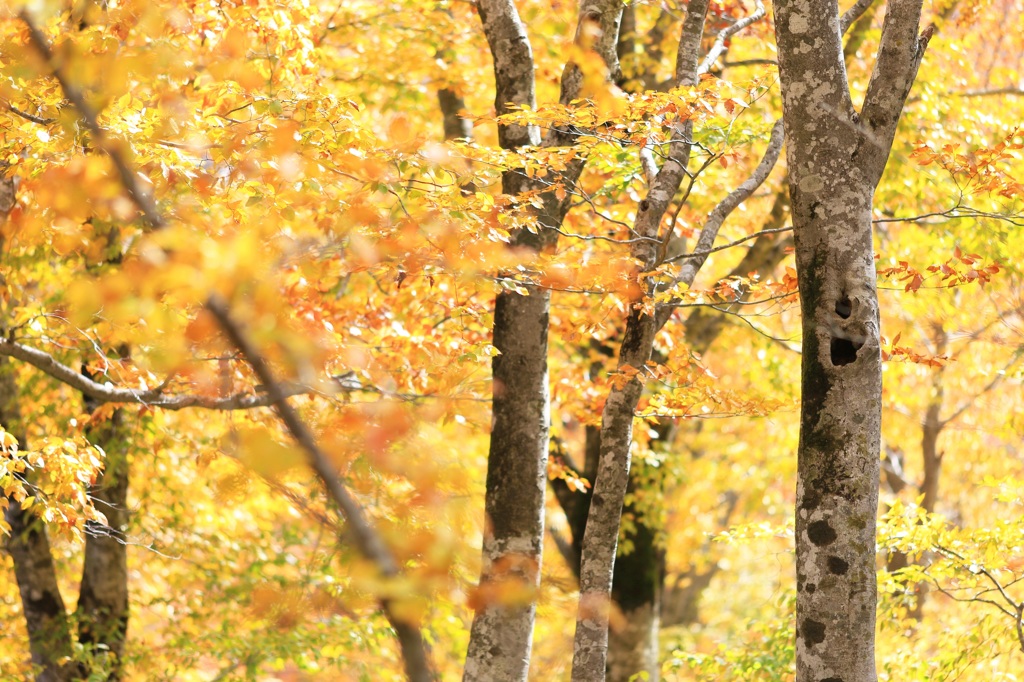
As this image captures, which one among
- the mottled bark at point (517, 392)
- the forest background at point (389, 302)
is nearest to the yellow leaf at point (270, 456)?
the forest background at point (389, 302)

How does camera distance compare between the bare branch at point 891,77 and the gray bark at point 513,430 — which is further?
the gray bark at point 513,430

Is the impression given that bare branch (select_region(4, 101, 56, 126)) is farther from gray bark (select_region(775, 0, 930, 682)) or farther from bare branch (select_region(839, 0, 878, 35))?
bare branch (select_region(839, 0, 878, 35))

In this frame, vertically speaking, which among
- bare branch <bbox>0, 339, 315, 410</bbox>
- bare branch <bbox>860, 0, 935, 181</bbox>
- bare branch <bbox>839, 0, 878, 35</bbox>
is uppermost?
bare branch <bbox>839, 0, 878, 35</bbox>

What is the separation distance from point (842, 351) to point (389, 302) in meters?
5.26

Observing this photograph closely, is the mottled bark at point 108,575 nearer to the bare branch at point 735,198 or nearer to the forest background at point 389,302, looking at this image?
the forest background at point 389,302

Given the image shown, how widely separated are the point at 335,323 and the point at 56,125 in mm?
2328

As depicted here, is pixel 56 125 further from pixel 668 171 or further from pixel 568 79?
pixel 668 171

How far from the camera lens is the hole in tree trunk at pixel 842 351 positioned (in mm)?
3389

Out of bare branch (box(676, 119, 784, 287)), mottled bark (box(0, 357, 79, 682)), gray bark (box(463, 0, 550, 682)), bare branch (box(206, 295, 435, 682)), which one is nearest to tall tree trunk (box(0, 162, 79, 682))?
mottled bark (box(0, 357, 79, 682))

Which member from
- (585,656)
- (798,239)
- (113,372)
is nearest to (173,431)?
(113,372)

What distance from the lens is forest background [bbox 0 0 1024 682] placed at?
2502 millimetres

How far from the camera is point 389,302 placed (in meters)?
8.12

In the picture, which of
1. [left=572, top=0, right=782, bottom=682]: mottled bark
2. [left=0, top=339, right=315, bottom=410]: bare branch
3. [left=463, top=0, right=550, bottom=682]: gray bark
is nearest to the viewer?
[left=572, top=0, right=782, bottom=682]: mottled bark

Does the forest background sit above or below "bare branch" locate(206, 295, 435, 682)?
above
